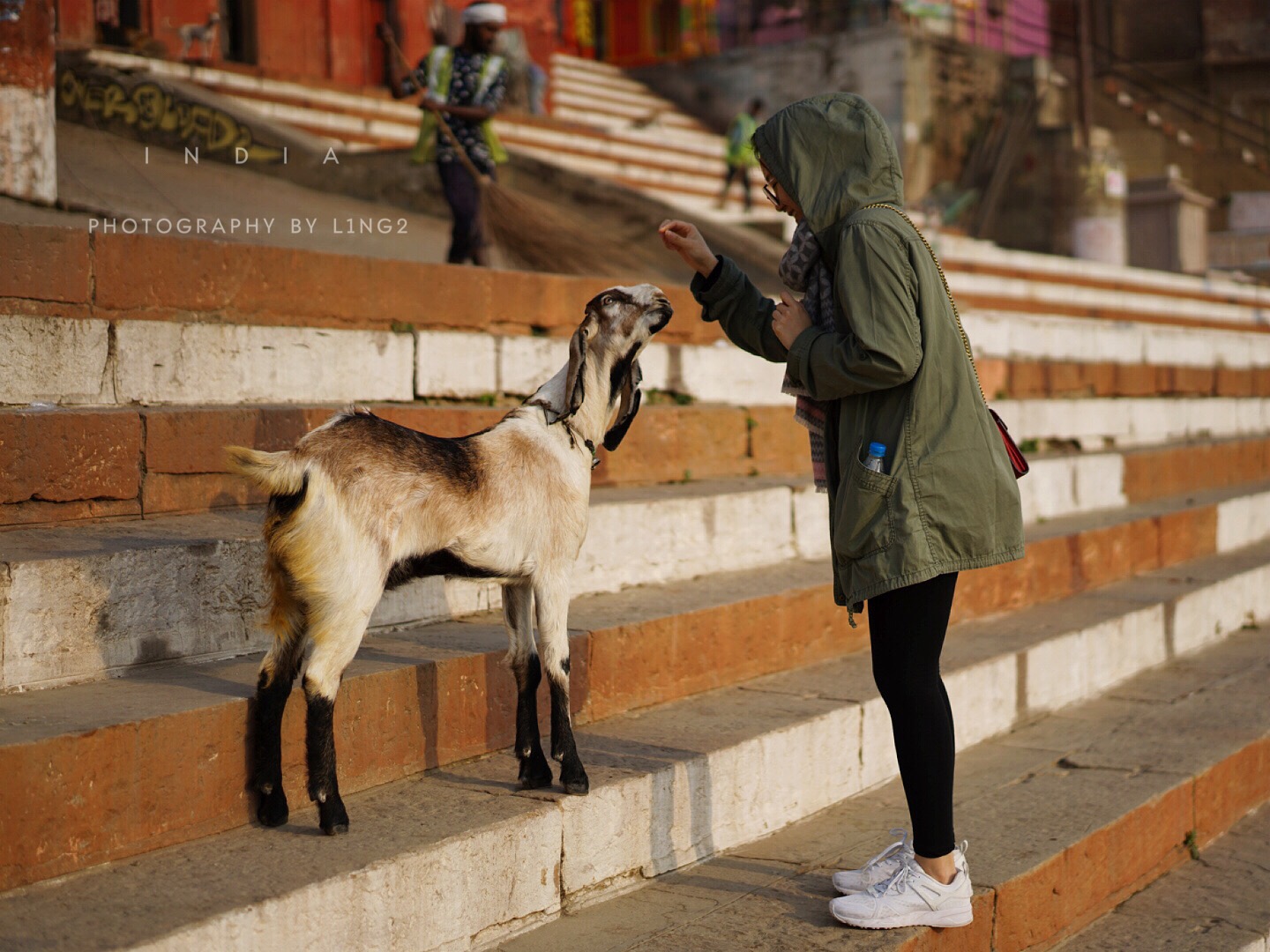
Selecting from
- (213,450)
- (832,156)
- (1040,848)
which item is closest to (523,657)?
(213,450)

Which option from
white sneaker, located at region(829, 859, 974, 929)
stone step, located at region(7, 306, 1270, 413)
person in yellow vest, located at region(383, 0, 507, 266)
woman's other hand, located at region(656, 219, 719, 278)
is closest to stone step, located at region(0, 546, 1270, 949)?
white sneaker, located at region(829, 859, 974, 929)

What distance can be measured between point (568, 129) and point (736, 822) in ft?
43.7

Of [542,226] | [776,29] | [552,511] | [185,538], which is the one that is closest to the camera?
[552,511]

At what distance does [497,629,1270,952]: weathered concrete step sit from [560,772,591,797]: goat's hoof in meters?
0.33

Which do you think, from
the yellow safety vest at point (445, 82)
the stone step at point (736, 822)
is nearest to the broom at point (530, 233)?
the yellow safety vest at point (445, 82)

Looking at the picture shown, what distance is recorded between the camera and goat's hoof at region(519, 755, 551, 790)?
11.5 feet

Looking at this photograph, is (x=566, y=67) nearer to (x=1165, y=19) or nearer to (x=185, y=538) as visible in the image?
(x=1165, y=19)

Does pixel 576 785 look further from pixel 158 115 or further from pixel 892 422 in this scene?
pixel 158 115

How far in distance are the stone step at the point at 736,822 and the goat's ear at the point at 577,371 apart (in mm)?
1063

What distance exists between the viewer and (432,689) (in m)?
3.63

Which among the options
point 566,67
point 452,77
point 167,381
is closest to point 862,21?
point 566,67

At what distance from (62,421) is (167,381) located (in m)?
0.82

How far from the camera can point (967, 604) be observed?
6.29m

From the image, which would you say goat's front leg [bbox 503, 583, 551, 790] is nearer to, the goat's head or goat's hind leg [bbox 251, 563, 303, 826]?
the goat's head
